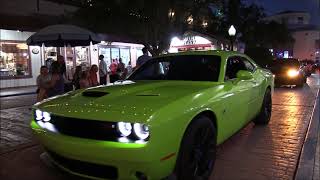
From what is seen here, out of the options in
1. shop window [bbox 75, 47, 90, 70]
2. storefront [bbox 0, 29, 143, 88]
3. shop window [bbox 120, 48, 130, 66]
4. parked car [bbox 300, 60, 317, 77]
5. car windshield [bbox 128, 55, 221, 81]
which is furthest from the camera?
shop window [bbox 120, 48, 130, 66]

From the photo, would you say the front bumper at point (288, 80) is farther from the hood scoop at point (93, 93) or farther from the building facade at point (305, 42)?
the building facade at point (305, 42)

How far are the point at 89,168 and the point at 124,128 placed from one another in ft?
1.87

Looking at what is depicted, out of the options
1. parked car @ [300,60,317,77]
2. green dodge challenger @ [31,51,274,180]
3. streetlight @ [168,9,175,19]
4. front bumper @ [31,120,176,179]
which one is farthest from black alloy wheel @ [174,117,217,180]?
parked car @ [300,60,317,77]

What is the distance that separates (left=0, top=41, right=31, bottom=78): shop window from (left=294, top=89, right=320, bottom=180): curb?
52.0 feet

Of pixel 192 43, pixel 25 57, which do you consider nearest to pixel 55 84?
pixel 192 43

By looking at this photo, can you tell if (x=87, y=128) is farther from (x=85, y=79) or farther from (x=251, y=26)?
(x=251, y=26)

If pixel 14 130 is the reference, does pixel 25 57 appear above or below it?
above

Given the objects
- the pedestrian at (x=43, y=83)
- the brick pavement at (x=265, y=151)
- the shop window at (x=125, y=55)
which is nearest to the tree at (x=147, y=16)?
the pedestrian at (x=43, y=83)

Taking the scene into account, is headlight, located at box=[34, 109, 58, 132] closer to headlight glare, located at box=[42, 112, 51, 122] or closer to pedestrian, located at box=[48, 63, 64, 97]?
headlight glare, located at box=[42, 112, 51, 122]

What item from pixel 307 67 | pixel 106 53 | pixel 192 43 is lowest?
pixel 307 67

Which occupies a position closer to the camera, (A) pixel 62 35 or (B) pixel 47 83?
(B) pixel 47 83

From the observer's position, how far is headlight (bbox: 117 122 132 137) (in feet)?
11.0

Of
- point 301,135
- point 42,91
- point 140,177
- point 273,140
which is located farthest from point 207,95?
point 42,91

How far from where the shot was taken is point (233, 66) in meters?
5.69
